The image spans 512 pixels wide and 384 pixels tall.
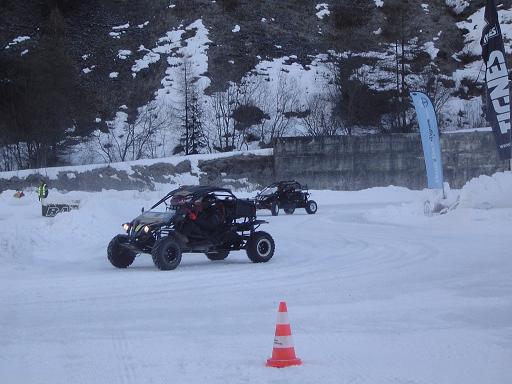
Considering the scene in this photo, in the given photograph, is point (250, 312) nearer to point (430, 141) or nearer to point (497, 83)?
point (497, 83)

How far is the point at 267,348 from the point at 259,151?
162ft

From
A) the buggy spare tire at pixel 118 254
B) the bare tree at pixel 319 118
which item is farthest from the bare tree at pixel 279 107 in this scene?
the buggy spare tire at pixel 118 254

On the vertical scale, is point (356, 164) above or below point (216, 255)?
above

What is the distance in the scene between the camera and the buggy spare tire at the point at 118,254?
1482cm

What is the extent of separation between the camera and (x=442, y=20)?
82.9 m

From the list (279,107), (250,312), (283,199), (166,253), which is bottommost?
(250,312)

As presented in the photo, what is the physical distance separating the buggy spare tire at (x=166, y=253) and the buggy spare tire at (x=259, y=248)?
6.14ft

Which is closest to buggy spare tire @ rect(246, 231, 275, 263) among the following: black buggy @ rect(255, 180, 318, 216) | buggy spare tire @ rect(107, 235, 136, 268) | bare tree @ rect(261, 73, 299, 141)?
buggy spare tire @ rect(107, 235, 136, 268)

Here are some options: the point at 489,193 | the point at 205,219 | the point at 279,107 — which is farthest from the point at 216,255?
the point at 279,107

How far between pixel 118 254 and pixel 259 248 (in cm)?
300

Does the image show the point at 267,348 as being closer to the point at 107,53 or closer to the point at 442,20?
the point at 107,53

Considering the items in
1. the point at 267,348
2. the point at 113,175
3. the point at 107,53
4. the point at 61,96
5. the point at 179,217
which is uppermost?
the point at 107,53

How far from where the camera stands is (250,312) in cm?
970

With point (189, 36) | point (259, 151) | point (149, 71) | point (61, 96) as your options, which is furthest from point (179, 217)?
point (189, 36)
